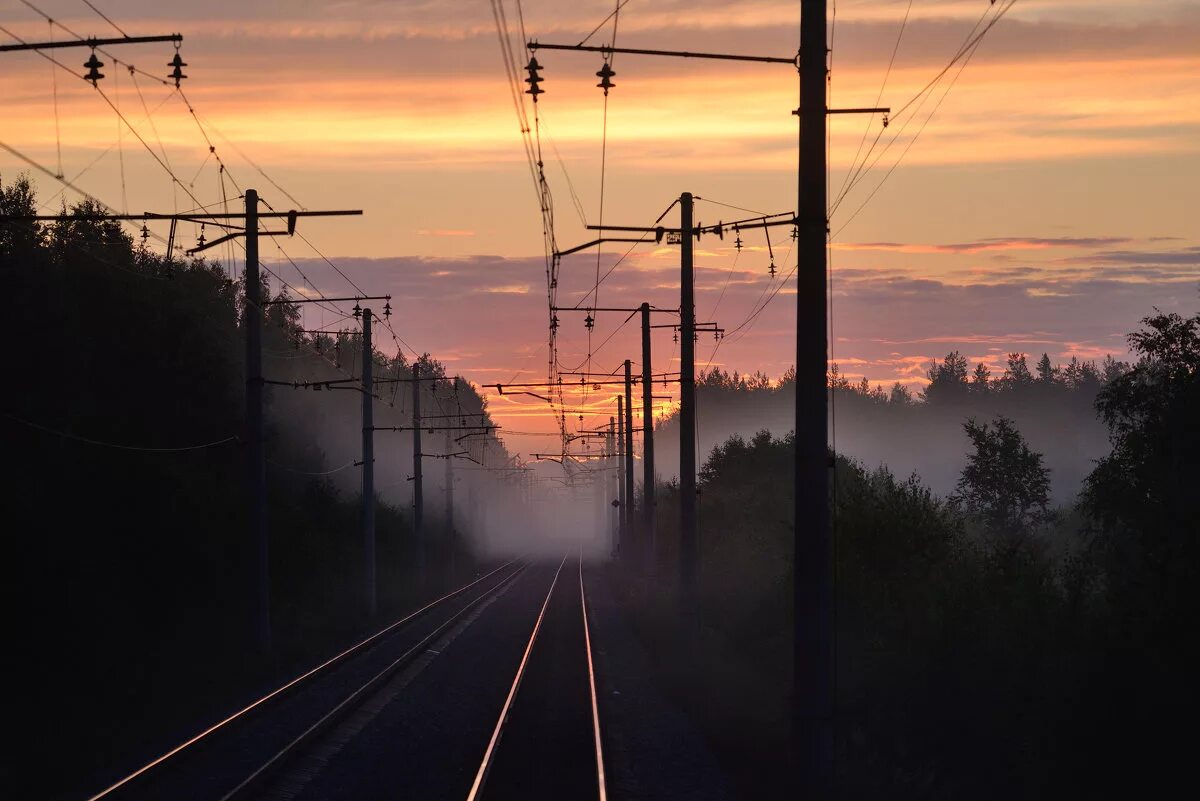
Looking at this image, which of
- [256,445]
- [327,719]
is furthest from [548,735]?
[256,445]

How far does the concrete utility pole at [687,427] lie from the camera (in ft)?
98.7

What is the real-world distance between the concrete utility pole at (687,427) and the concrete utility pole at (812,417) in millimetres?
13886

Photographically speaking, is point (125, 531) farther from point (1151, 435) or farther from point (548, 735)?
point (1151, 435)

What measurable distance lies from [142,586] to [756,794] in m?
22.7

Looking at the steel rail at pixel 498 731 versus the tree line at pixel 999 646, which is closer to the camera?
the tree line at pixel 999 646

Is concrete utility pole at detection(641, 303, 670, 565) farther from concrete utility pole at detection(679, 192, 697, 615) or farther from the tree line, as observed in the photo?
concrete utility pole at detection(679, 192, 697, 615)

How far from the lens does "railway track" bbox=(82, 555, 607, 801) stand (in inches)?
683

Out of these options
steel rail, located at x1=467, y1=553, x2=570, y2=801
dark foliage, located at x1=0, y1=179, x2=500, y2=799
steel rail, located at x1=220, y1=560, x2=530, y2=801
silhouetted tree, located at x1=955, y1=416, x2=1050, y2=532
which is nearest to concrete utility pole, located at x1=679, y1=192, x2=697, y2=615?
steel rail, located at x1=467, y1=553, x2=570, y2=801

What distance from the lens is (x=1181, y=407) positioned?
→ 3114 cm

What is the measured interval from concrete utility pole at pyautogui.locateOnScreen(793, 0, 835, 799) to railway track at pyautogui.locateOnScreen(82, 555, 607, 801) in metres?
3.13

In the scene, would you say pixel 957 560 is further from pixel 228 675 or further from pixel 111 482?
pixel 111 482

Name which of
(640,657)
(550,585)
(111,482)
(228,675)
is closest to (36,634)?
(228,675)

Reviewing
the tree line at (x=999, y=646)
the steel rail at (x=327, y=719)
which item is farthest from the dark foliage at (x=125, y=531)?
the tree line at (x=999, y=646)

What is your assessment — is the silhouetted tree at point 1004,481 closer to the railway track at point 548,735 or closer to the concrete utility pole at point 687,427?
the railway track at point 548,735
